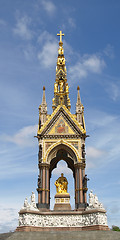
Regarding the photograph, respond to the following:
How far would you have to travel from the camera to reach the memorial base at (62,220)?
22516 millimetres

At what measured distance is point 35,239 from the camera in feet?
66.4

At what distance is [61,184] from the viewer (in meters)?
27.4

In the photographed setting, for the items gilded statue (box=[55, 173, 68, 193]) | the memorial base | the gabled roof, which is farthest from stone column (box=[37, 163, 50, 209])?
the gabled roof

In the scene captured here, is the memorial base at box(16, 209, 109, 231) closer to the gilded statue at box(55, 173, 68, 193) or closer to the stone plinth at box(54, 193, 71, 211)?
the stone plinth at box(54, 193, 71, 211)

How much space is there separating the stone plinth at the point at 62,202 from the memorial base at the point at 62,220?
137 cm

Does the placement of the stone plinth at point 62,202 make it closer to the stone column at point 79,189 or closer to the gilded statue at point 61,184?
the gilded statue at point 61,184

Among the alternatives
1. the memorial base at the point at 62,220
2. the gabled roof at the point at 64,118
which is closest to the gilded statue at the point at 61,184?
the memorial base at the point at 62,220

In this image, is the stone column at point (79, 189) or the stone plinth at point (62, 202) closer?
the stone column at point (79, 189)

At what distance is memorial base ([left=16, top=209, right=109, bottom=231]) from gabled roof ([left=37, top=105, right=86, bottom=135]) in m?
7.87

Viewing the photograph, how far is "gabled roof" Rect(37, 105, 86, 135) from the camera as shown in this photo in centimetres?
2775

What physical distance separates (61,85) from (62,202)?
1297cm

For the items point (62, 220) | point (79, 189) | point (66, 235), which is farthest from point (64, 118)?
point (66, 235)

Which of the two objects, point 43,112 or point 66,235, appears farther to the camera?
point 43,112

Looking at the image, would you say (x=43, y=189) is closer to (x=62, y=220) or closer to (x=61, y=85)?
(x=62, y=220)
